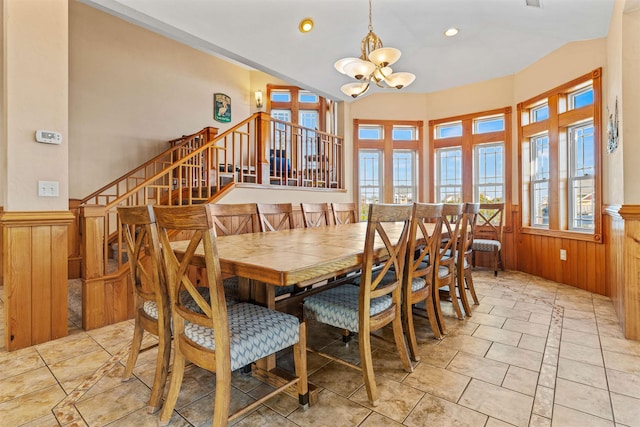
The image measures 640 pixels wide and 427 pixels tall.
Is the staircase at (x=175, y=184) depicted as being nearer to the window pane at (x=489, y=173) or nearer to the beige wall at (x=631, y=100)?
the window pane at (x=489, y=173)

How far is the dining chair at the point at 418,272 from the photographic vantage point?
1.99 meters

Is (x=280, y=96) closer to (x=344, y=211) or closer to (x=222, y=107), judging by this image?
(x=222, y=107)

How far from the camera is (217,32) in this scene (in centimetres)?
356

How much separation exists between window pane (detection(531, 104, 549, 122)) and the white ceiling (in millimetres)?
676

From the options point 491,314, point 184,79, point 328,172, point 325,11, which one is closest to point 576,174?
point 491,314

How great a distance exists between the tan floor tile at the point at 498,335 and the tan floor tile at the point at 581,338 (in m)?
0.34

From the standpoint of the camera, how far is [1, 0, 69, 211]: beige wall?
2.21 m

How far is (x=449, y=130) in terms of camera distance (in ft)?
18.8

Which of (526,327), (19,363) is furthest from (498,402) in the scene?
(19,363)

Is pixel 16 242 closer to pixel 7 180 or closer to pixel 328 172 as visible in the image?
pixel 7 180

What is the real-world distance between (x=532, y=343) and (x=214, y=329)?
230 cm

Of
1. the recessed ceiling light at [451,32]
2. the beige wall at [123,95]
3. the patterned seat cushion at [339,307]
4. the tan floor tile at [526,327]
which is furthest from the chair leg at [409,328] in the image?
the beige wall at [123,95]

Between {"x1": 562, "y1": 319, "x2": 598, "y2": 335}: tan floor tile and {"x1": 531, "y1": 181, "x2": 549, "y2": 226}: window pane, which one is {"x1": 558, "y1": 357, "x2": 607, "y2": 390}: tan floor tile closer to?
{"x1": 562, "y1": 319, "x2": 598, "y2": 335}: tan floor tile

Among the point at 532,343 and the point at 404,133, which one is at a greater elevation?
A: the point at 404,133
